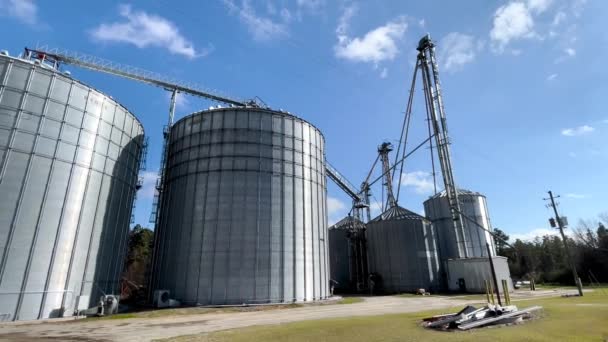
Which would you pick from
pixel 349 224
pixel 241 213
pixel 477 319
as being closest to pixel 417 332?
pixel 477 319

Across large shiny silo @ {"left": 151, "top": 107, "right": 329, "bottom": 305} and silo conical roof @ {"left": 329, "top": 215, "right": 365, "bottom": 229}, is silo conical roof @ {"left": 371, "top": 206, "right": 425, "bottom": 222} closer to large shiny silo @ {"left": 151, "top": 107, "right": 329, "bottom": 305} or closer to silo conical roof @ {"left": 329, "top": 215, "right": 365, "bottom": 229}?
silo conical roof @ {"left": 329, "top": 215, "right": 365, "bottom": 229}

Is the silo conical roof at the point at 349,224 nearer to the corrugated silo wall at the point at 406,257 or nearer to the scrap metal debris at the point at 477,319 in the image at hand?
the corrugated silo wall at the point at 406,257

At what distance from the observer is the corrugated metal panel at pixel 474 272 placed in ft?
126

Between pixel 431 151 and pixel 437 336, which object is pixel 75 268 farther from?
pixel 431 151

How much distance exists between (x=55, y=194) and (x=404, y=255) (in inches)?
1514

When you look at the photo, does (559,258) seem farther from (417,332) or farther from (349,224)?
(417,332)

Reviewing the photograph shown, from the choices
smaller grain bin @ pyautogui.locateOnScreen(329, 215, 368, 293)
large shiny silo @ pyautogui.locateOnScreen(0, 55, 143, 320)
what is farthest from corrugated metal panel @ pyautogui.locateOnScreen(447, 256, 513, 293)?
large shiny silo @ pyautogui.locateOnScreen(0, 55, 143, 320)

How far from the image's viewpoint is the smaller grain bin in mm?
48625

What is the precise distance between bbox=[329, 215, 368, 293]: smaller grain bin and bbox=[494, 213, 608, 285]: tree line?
60.6 feet

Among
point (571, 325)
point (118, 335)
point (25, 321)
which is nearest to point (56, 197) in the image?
point (25, 321)

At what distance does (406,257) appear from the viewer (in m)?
43.5

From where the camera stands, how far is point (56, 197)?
23.3 metres

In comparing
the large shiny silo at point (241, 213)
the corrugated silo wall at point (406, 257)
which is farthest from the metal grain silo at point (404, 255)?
the large shiny silo at point (241, 213)

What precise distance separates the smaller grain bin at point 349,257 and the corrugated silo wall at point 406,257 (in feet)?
8.61
